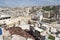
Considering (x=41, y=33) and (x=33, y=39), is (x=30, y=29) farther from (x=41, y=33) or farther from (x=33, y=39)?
(x=33, y=39)

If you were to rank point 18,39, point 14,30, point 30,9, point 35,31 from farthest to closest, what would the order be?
point 30,9
point 35,31
point 14,30
point 18,39

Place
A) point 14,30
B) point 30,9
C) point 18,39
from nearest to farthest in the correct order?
point 18,39 < point 14,30 < point 30,9

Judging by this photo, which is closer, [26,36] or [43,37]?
[26,36]

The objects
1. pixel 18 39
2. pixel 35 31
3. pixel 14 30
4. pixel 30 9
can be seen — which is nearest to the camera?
pixel 18 39

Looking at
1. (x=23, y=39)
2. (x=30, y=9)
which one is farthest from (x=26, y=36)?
(x=30, y=9)

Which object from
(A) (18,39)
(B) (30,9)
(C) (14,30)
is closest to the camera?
(A) (18,39)

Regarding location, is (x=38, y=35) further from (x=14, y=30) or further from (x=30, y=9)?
(x=30, y=9)

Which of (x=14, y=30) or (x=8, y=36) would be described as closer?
(x=8, y=36)

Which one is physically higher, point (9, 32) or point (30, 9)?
point (9, 32)

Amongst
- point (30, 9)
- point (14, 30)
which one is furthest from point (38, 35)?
point (30, 9)
